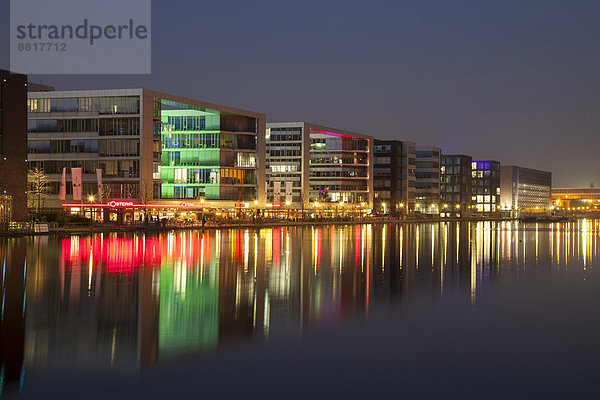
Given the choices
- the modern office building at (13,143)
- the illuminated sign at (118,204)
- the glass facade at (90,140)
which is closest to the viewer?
the modern office building at (13,143)

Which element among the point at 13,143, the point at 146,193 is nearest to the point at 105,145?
the point at 146,193

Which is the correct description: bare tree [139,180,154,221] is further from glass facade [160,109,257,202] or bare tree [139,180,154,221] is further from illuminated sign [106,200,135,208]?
glass facade [160,109,257,202]

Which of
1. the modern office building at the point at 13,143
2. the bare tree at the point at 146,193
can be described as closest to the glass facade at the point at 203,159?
the bare tree at the point at 146,193

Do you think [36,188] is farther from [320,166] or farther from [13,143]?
[320,166]

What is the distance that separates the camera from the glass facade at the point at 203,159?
127250 mm

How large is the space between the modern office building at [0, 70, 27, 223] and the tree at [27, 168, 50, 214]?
15.2 meters

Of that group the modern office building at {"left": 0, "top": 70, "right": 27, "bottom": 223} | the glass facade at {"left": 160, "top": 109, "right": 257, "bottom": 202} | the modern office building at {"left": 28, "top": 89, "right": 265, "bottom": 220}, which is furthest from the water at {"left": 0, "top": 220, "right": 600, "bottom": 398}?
the glass facade at {"left": 160, "top": 109, "right": 257, "bottom": 202}

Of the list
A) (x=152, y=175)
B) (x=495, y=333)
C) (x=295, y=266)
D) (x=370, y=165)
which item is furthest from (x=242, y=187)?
(x=495, y=333)

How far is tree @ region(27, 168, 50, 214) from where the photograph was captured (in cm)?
9675

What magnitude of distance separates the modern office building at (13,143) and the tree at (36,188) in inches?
598

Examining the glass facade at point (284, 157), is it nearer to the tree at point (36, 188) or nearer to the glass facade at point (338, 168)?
the glass facade at point (338, 168)

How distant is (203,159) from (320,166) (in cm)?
5481

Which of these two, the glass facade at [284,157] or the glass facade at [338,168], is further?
the glass facade at [338,168]

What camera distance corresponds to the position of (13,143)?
260ft
